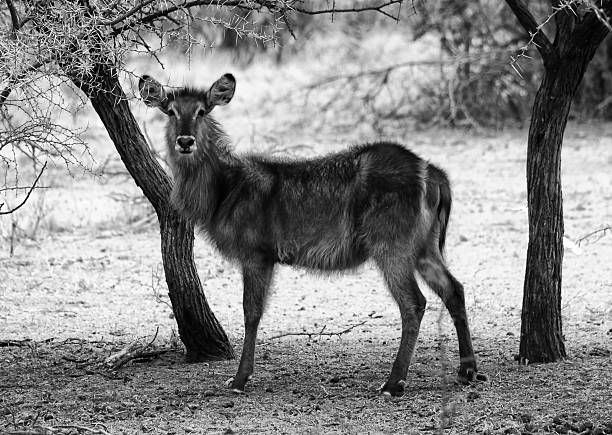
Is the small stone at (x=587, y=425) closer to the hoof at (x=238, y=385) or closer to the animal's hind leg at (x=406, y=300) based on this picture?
the animal's hind leg at (x=406, y=300)

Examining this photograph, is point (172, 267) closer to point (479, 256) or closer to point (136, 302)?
point (136, 302)

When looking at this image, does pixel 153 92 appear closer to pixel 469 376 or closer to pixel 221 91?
pixel 221 91

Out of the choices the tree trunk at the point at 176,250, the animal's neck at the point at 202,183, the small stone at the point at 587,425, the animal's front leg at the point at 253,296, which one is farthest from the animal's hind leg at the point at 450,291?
the tree trunk at the point at 176,250

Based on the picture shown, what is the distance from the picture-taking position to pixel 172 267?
7.50 m

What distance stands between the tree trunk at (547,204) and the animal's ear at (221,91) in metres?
2.08

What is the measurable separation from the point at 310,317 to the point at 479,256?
2816 mm

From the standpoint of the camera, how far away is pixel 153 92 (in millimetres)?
7094

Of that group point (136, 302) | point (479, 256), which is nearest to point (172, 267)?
point (136, 302)

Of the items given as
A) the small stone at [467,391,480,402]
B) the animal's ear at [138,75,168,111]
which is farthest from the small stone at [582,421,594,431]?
the animal's ear at [138,75,168,111]

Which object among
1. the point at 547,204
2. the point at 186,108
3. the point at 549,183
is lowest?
the point at 547,204

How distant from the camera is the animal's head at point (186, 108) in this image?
6906 millimetres

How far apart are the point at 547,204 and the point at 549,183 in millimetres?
140

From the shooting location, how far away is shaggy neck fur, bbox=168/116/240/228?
7105 mm

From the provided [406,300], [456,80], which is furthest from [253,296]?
[456,80]
